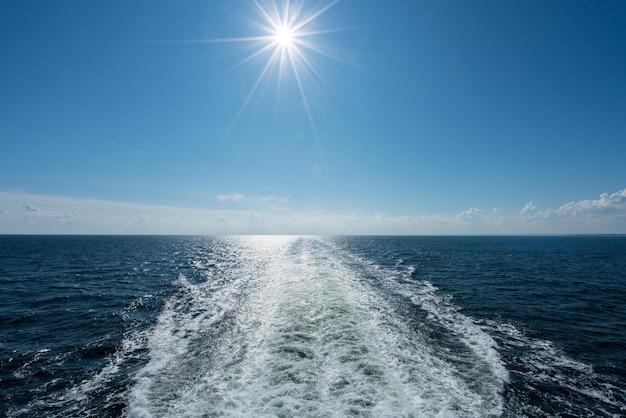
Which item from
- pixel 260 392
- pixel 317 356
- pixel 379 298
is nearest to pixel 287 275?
pixel 379 298

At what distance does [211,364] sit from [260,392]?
10.9ft

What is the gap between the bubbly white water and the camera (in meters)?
8.48

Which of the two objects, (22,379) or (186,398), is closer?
(186,398)

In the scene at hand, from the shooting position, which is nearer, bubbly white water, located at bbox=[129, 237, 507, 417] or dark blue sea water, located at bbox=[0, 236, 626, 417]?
bubbly white water, located at bbox=[129, 237, 507, 417]

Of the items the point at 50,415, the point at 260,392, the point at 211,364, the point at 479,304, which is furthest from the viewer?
the point at 479,304

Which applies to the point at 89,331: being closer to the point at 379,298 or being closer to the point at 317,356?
the point at 317,356

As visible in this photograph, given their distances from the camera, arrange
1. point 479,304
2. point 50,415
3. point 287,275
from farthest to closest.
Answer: point 287,275
point 479,304
point 50,415

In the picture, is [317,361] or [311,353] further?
[311,353]

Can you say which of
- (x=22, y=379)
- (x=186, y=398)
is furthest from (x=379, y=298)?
(x=22, y=379)

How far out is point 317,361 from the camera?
11172 mm

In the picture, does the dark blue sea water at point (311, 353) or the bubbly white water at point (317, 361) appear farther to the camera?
the dark blue sea water at point (311, 353)

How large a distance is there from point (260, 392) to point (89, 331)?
42.3 feet

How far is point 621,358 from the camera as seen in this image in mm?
12555

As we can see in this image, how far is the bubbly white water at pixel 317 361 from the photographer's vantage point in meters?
8.48
